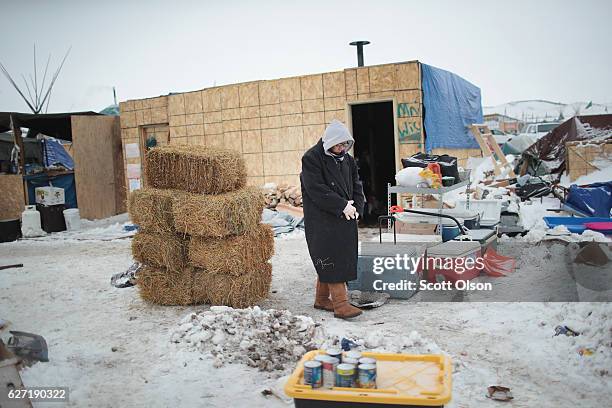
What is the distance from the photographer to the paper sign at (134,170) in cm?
1334

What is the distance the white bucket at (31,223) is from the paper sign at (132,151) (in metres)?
2.59

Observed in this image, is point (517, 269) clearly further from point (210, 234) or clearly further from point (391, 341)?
point (210, 234)

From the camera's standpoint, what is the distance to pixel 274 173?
11469 millimetres

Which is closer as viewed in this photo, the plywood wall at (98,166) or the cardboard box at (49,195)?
the cardboard box at (49,195)

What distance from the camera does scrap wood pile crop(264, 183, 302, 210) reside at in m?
11.1

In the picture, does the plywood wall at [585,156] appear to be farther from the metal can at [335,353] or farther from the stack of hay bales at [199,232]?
the metal can at [335,353]

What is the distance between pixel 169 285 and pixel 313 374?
10.6 feet

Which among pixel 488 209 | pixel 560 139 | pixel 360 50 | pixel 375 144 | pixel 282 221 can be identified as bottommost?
pixel 282 221

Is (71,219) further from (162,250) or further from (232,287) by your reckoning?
(232,287)

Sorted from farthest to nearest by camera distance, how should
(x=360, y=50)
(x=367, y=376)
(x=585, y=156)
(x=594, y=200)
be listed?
(x=585, y=156) → (x=360, y=50) → (x=594, y=200) → (x=367, y=376)

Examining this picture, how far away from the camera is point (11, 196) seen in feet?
41.6

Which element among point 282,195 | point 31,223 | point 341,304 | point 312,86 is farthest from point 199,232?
point 31,223

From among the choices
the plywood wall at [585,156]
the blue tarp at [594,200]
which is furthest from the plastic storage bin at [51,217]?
the plywood wall at [585,156]

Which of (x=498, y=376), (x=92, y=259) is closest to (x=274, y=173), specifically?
(x=92, y=259)
